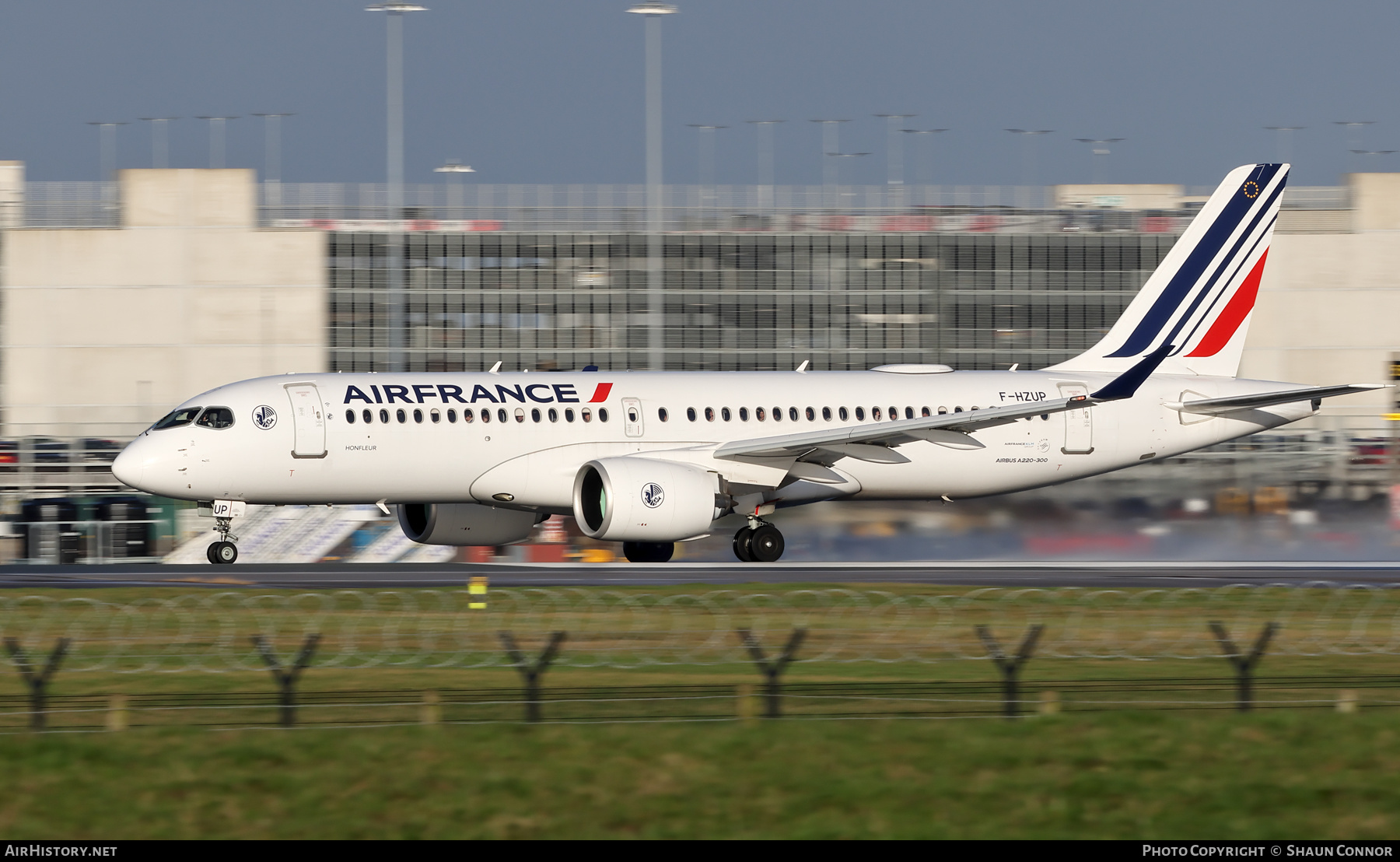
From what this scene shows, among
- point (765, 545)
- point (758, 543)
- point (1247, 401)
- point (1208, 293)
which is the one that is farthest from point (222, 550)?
point (1208, 293)

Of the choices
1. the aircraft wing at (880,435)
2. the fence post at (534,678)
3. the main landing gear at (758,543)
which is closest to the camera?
the fence post at (534,678)

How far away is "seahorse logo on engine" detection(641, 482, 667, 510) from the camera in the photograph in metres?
35.6

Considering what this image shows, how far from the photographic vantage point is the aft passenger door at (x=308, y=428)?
119 ft

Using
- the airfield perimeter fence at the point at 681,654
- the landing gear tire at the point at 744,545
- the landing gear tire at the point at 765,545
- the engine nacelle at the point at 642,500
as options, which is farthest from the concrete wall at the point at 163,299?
the airfield perimeter fence at the point at 681,654

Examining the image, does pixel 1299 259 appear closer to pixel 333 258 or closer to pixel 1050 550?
pixel 333 258

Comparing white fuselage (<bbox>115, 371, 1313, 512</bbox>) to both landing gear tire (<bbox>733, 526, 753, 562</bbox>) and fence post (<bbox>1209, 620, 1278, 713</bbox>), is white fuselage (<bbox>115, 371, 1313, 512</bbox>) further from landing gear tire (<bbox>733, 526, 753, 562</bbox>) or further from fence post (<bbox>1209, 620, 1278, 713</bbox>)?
fence post (<bbox>1209, 620, 1278, 713</bbox>)

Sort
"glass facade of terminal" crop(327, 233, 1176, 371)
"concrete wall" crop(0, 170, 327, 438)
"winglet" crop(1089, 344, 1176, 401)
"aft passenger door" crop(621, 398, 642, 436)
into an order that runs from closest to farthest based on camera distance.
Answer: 1. "winglet" crop(1089, 344, 1176, 401)
2. "aft passenger door" crop(621, 398, 642, 436)
3. "glass facade of terminal" crop(327, 233, 1176, 371)
4. "concrete wall" crop(0, 170, 327, 438)

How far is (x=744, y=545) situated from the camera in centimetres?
3900

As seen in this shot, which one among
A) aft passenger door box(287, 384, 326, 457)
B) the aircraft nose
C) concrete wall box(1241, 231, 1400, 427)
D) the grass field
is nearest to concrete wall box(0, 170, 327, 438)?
concrete wall box(1241, 231, 1400, 427)

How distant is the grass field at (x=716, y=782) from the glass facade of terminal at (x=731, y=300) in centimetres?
7098

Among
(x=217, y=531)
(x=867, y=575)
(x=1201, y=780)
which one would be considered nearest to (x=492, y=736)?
(x=1201, y=780)

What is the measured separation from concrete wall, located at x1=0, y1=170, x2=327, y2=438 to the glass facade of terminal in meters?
2.98

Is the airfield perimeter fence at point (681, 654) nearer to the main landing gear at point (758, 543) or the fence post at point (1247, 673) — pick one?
the fence post at point (1247, 673)

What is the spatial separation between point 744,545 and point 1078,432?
7.98m
